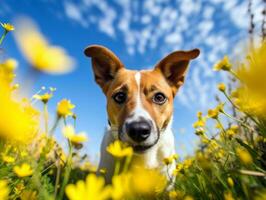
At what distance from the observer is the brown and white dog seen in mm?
3352

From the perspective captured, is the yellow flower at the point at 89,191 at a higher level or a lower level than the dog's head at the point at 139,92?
lower

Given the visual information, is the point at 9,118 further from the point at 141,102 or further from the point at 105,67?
the point at 105,67

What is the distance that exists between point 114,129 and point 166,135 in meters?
0.62

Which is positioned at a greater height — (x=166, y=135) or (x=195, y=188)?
(x=166, y=135)

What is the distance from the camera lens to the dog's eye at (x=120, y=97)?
412 cm

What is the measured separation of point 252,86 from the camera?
28.1 inches

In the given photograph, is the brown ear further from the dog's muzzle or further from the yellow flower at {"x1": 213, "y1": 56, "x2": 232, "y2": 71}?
the yellow flower at {"x1": 213, "y1": 56, "x2": 232, "y2": 71}

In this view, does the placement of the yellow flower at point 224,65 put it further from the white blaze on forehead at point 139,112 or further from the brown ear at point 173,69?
the brown ear at point 173,69

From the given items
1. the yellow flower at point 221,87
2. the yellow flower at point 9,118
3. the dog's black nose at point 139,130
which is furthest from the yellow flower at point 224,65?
the yellow flower at point 9,118

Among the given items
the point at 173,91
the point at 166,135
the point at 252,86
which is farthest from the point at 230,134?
the point at 252,86

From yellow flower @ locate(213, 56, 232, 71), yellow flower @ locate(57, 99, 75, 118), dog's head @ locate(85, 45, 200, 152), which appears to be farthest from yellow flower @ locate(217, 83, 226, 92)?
yellow flower @ locate(57, 99, 75, 118)

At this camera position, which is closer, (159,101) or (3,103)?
(3,103)

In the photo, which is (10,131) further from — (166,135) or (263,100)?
(166,135)

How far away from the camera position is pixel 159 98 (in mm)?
4273
